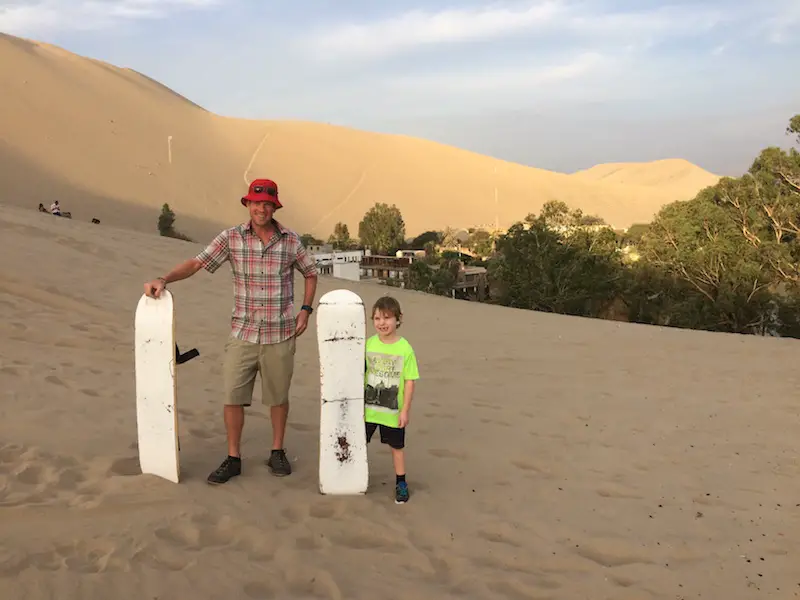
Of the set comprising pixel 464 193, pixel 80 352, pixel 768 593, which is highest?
pixel 464 193

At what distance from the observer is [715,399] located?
A: 6.94 metres

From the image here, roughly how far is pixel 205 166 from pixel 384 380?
69.4m

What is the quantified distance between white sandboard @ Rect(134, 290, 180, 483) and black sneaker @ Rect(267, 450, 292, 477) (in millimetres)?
585

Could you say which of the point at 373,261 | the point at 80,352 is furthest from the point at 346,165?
the point at 80,352

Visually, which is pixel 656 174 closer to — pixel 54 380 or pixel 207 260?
pixel 54 380

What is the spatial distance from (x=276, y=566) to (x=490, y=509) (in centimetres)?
140

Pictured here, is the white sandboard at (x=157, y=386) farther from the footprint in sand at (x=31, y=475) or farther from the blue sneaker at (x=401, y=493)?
the blue sneaker at (x=401, y=493)

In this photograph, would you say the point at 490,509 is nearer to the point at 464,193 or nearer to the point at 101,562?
the point at 101,562

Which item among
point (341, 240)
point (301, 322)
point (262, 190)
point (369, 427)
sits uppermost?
point (341, 240)

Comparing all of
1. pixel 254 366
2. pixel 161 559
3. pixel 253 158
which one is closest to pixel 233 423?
pixel 254 366

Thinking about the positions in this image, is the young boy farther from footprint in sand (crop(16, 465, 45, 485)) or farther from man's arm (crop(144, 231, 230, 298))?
footprint in sand (crop(16, 465, 45, 485))

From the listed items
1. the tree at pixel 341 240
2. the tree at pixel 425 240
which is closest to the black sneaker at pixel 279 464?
the tree at pixel 341 240

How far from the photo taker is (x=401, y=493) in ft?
12.6

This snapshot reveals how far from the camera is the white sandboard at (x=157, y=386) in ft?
12.3
